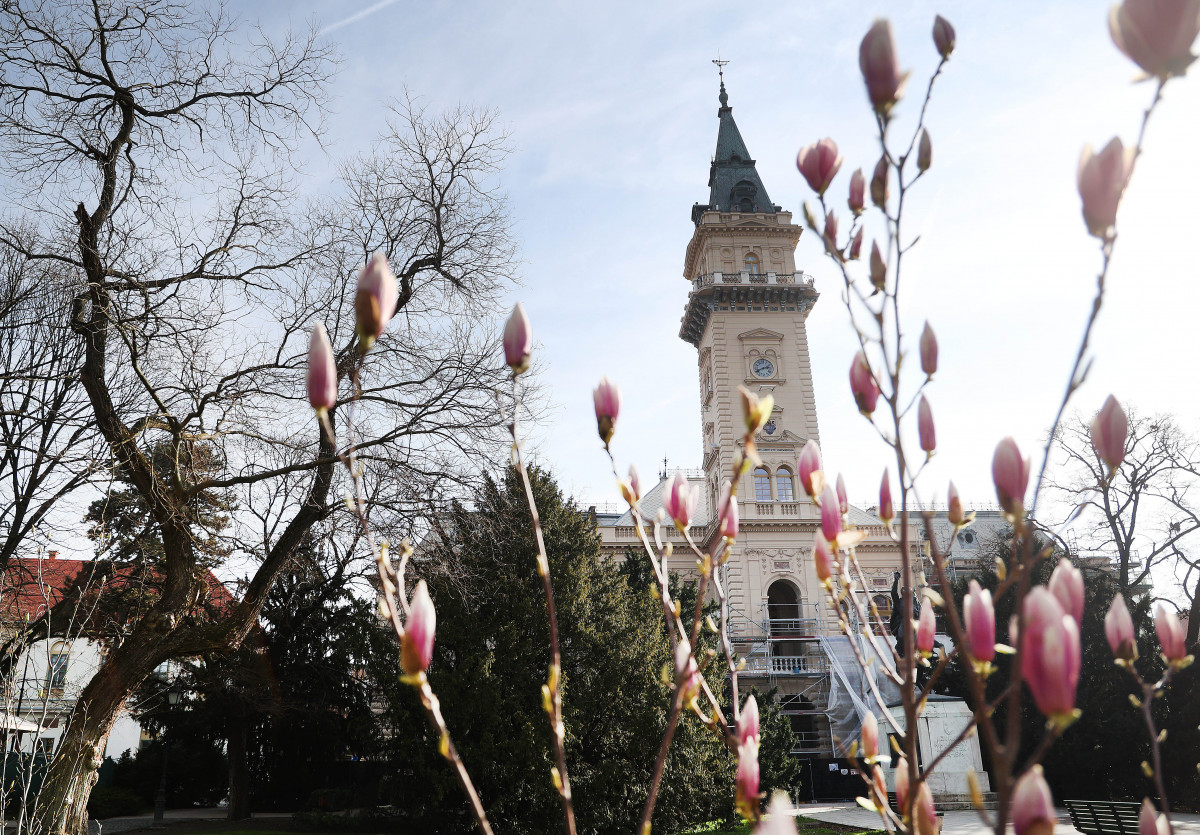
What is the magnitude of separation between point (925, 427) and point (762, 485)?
112ft

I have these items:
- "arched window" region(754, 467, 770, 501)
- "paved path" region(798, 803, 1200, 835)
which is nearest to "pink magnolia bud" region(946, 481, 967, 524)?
"paved path" region(798, 803, 1200, 835)

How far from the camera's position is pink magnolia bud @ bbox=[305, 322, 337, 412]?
1103 millimetres

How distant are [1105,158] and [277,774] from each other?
25538mm

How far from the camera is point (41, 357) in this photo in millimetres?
12469

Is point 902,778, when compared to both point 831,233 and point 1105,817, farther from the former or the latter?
point 1105,817

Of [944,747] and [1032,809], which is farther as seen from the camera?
[944,747]

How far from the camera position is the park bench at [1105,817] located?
945 centimetres

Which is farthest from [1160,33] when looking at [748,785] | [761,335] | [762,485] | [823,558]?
[761,335]

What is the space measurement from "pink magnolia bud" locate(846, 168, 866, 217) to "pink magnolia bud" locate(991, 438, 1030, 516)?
0.64m

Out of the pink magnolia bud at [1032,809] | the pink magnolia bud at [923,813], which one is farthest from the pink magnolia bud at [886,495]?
the pink magnolia bud at [1032,809]

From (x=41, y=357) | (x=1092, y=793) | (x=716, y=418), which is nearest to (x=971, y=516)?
(x=41, y=357)

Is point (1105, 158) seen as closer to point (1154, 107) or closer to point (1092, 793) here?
point (1154, 107)

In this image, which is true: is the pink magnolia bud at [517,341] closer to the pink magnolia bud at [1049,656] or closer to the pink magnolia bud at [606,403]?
the pink magnolia bud at [606,403]

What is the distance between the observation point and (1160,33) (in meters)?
0.94
